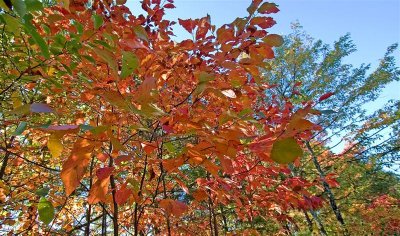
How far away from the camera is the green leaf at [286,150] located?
651mm

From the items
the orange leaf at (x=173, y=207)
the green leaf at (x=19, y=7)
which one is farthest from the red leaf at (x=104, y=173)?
the green leaf at (x=19, y=7)

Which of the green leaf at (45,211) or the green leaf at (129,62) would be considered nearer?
the green leaf at (129,62)

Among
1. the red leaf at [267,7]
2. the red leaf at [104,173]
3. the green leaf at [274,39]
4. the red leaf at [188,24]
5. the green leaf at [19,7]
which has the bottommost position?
the red leaf at [104,173]

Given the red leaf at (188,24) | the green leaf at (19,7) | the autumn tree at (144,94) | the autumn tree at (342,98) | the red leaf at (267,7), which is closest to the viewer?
the green leaf at (19,7)

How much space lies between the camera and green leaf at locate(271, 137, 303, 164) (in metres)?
0.65

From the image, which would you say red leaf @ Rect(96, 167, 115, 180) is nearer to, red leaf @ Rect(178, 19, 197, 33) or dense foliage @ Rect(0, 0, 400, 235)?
dense foliage @ Rect(0, 0, 400, 235)

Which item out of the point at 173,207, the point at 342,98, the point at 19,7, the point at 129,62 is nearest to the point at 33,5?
the point at 19,7

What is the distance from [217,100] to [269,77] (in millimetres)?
6736

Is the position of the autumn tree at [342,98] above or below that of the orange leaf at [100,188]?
above

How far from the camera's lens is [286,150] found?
2.17 feet

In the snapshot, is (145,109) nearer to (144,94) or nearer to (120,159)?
(144,94)

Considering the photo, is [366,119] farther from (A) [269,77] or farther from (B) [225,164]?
(B) [225,164]

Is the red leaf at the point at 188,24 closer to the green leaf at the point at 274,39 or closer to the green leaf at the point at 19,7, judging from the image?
the green leaf at the point at 274,39

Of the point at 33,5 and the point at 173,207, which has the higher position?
the point at 33,5
